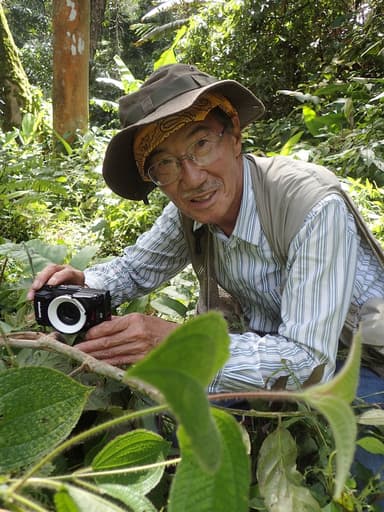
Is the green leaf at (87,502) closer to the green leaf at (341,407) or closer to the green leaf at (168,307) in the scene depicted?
the green leaf at (341,407)

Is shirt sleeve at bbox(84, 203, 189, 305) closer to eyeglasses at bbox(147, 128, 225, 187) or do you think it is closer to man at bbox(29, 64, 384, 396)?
man at bbox(29, 64, 384, 396)

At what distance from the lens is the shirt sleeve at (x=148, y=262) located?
62.2 inches

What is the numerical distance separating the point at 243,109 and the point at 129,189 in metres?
0.41

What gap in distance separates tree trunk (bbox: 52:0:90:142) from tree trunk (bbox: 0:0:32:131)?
69cm

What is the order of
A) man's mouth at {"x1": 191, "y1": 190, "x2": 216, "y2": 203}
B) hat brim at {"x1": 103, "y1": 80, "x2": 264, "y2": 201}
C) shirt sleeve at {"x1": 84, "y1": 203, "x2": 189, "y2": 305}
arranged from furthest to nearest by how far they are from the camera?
shirt sleeve at {"x1": 84, "y1": 203, "x2": 189, "y2": 305} < man's mouth at {"x1": 191, "y1": 190, "x2": 216, "y2": 203} < hat brim at {"x1": 103, "y1": 80, "x2": 264, "y2": 201}

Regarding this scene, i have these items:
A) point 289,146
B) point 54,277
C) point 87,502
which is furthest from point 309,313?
point 289,146

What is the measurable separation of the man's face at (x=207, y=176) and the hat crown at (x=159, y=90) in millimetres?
83

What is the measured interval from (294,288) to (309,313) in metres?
0.07

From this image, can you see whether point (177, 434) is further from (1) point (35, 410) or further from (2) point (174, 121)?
(2) point (174, 121)

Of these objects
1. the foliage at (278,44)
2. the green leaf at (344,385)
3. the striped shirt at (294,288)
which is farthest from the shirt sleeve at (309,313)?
the foliage at (278,44)

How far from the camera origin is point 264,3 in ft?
17.4

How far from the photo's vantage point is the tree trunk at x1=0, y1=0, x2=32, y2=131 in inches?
Answer: 198

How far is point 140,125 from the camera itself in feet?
3.86

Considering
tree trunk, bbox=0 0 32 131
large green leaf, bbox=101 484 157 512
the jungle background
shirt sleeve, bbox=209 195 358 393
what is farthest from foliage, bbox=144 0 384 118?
large green leaf, bbox=101 484 157 512
